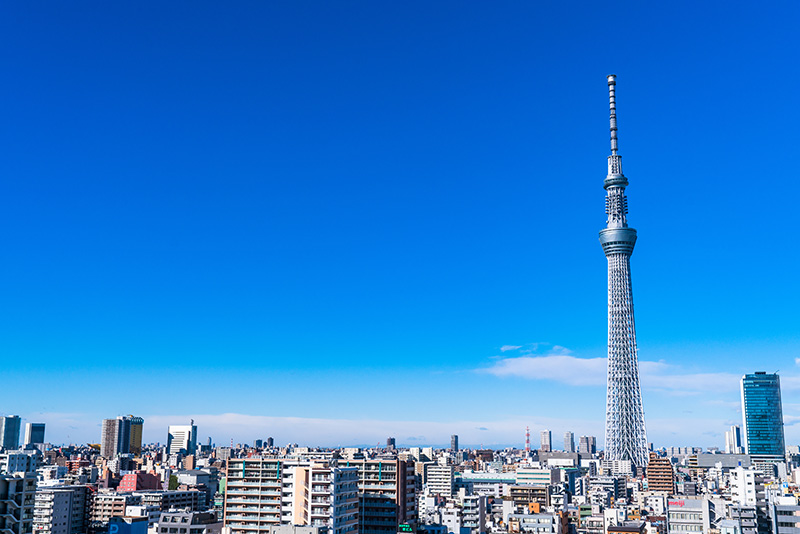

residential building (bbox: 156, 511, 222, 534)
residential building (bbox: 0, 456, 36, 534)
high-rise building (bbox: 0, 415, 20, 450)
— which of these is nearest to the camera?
residential building (bbox: 0, 456, 36, 534)

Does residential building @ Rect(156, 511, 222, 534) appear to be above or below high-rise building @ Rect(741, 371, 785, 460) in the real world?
below

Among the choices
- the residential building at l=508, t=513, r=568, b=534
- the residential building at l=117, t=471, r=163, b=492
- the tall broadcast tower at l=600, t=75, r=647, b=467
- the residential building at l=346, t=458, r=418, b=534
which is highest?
the tall broadcast tower at l=600, t=75, r=647, b=467

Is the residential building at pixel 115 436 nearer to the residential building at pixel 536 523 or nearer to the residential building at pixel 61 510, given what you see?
the residential building at pixel 61 510

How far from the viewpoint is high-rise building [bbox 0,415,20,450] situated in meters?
172

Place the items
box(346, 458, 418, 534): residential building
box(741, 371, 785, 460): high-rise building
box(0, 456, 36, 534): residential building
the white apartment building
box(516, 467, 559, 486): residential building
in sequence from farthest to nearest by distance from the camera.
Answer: box(741, 371, 785, 460): high-rise building < box(516, 467, 559, 486): residential building < box(346, 458, 418, 534): residential building < the white apartment building < box(0, 456, 36, 534): residential building

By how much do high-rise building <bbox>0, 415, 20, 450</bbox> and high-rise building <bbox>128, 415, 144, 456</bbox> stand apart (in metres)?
26.0

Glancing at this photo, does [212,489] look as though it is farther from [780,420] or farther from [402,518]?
[780,420]

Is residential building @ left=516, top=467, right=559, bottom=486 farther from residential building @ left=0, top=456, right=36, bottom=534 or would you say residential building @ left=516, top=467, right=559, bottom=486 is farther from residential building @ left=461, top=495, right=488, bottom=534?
residential building @ left=0, top=456, right=36, bottom=534

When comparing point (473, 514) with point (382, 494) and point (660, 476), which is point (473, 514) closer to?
point (382, 494)

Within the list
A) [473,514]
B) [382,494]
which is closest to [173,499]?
[473,514]

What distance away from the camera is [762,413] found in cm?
14800

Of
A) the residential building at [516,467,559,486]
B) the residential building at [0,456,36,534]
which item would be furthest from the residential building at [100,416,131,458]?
the residential building at [0,456,36,534]

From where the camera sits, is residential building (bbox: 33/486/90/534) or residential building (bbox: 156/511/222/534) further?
residential building (bbox: 33/486/90/534)

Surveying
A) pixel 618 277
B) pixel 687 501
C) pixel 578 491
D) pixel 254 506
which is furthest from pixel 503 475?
pixel 254 506
